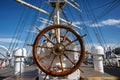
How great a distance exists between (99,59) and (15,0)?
A: 25.2 ft

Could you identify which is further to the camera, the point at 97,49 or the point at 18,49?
the point at 97,49

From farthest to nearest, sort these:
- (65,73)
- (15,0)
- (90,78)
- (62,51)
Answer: (15,0)
(90,78)
(62,51)
(65,73)

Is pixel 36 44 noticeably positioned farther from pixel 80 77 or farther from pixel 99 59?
pixel 99 59

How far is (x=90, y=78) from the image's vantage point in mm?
7336

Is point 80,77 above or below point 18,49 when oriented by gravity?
below

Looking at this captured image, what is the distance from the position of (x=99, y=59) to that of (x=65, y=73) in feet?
18.3

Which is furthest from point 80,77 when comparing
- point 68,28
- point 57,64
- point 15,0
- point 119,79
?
point 15,0

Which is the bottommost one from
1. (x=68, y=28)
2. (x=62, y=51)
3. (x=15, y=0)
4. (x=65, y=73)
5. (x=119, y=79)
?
(x=119, y=79)

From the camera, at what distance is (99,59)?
1125 centimetres

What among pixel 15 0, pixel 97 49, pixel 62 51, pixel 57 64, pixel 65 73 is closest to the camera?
pixel 65 73

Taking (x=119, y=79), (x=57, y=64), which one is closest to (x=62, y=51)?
(x=57, y=64)

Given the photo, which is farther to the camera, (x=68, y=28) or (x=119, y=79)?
(x=119, y=79)

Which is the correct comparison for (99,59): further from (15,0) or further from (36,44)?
(15,0)

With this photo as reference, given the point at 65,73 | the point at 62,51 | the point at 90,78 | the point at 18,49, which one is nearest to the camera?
the point at 65,73
